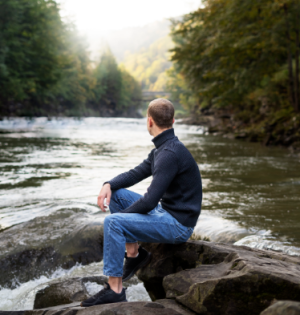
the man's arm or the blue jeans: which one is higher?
the man's arm

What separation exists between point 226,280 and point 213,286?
87 millimetres

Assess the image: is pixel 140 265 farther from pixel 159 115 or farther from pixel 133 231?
pixel 159 115

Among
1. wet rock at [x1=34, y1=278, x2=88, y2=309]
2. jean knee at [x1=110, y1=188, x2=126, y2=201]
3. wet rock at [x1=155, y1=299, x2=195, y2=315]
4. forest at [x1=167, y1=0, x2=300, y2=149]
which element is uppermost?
forest at [x1=167, y1=0, x2=300, y2=149]

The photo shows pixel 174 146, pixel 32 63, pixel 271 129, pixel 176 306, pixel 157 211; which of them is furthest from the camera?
pixel 32 63

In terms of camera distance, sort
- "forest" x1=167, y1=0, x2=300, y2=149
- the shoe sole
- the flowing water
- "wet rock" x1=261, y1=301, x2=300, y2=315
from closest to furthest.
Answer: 1. "wet rock" x1=261, y1=301, x2=300, y2=315
2. the shoe sole
3. the flowing water
4. "forest" x1=167, y1=0, x2=300, y2=149

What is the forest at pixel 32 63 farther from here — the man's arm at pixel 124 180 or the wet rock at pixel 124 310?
the wet rock at pixel 124 310

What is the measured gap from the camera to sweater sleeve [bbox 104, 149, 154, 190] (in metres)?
3.29

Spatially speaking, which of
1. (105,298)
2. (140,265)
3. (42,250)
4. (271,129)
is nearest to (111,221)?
(105,298)

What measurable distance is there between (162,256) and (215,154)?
10.7 m

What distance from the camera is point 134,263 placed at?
3139mm

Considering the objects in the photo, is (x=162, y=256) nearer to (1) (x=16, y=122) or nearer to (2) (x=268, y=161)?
(2) (x=268, y=161)

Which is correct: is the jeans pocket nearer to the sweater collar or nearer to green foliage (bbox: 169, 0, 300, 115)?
the sweater collar

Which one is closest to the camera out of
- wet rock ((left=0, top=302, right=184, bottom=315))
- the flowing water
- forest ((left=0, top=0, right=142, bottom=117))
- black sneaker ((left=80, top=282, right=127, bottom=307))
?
wet rock ((left=0, top=302, right=184, bottom=315))

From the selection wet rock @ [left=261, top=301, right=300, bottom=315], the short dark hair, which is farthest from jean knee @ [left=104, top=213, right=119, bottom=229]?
wet rock @ [left=261, top=301, right=300, bottom=315]
